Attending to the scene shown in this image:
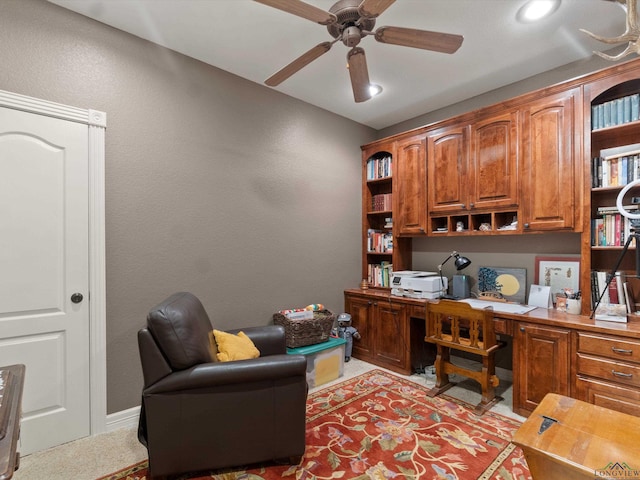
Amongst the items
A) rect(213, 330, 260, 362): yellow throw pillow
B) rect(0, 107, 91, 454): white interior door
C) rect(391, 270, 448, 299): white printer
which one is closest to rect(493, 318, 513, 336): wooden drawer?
rect(391, 270, 448, 299): white printer

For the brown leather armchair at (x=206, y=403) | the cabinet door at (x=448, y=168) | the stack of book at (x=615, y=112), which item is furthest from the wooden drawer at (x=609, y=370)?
the brown leather armchair at (x=206, y=403)

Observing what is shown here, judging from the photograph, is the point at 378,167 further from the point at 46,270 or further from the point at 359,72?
the point at 46,270

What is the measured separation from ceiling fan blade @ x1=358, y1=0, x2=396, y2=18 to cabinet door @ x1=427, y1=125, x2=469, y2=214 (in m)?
1.86

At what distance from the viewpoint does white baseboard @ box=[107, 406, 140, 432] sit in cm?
229

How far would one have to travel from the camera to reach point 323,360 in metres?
3.05

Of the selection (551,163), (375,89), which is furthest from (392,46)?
(551,163)

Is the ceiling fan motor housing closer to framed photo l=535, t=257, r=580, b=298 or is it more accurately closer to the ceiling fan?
the ceiling fan

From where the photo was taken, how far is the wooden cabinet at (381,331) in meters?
3.26

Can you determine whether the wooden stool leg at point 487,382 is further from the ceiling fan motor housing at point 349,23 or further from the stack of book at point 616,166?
the ceiling fan motor housing at point 349,23

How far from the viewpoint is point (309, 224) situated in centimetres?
353

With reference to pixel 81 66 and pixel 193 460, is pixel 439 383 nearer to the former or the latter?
pixel 193 460

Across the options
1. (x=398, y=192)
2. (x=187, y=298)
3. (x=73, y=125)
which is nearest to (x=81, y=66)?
(x=73, y=125)

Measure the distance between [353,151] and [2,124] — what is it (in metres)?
3.14

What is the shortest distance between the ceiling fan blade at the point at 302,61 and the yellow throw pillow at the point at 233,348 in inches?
70.7
